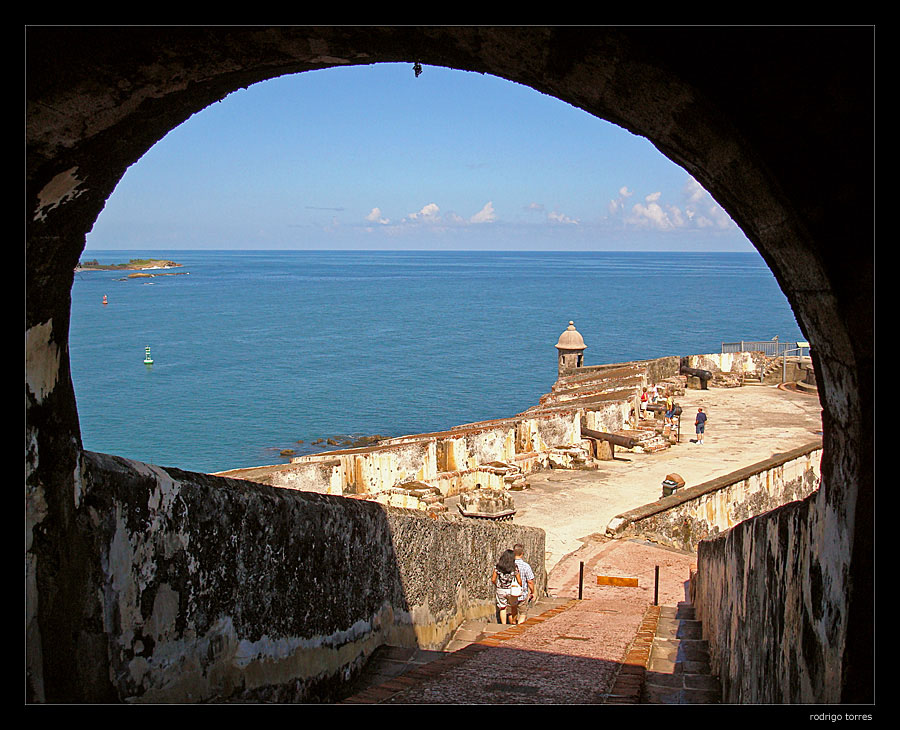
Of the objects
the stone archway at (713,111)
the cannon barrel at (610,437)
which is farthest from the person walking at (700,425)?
the stone archway at (713,111)

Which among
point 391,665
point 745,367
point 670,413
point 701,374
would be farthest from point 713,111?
point 745,367

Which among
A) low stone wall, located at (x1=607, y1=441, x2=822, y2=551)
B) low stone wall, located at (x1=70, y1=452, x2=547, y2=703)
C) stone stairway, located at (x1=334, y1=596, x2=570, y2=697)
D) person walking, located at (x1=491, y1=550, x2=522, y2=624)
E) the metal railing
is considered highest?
the metal railing

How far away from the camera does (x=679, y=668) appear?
17.9 ft

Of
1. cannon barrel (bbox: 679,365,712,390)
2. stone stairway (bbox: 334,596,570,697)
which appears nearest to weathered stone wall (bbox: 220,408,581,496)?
stone stairway (bbox: 334,596,570,697)

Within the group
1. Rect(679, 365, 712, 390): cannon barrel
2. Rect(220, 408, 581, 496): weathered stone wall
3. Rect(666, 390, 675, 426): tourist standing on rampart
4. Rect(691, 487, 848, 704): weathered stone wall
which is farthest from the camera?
Rect(679, 365, 712, 390): cannon barrel

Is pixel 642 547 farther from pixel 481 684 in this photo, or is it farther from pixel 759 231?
pixel 759 231

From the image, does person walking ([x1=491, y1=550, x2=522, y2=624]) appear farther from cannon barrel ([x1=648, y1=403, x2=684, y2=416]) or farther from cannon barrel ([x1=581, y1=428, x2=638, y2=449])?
cannon barrel ([x1=648, y1=403, x2=684, y2=416])

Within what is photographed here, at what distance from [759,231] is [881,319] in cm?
50

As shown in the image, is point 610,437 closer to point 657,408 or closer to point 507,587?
point 657,408

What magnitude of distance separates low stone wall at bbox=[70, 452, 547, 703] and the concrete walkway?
0.40m

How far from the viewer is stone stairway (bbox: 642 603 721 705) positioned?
4656mm

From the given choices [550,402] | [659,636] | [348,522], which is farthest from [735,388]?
[348,522]

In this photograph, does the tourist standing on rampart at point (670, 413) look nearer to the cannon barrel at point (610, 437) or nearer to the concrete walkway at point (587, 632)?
the concrete walkway at point (587, 632)

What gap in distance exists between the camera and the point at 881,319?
2.15 m
